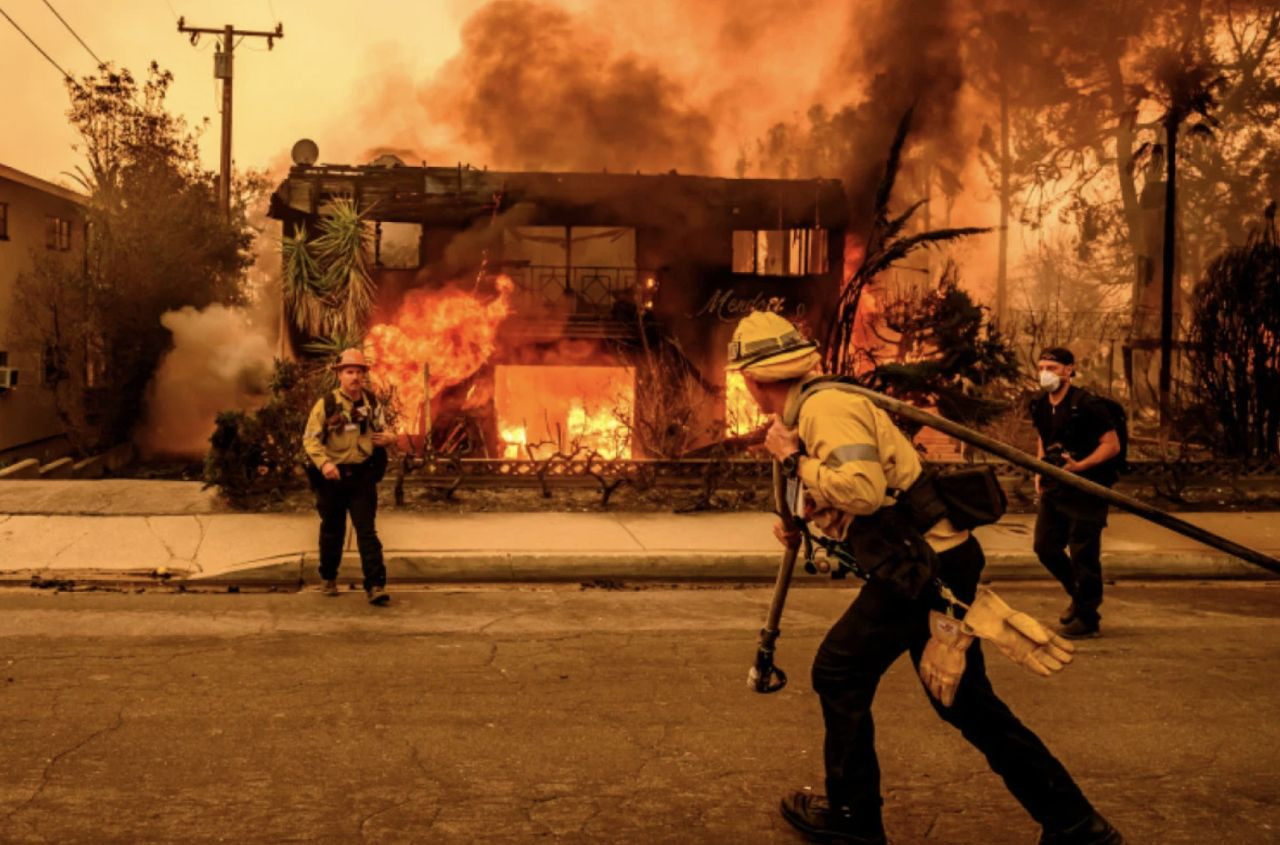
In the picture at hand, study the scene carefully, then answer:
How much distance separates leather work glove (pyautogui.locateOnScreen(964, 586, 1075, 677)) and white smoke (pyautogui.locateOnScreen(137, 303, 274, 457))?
21.3 metres

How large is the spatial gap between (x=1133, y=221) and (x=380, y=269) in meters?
20.8

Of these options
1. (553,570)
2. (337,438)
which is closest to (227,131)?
(553,570)

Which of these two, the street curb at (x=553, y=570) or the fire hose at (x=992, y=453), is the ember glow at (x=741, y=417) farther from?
the fire hose at (x=992, y=453)

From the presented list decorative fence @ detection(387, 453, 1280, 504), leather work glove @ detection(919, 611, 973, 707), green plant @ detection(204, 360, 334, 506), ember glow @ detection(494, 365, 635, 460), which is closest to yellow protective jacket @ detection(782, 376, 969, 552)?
leather work glove @ detection(919, 611, 973, 707)

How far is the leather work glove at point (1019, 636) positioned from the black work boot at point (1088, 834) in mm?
496

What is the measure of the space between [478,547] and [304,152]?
585 inches

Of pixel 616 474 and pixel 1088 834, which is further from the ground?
pixel 616 474

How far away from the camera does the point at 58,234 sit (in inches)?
1008

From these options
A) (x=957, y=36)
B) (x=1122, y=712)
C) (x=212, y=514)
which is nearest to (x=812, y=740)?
(x=1122, y=712)

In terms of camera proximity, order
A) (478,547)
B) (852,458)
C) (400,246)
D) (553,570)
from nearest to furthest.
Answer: (852,458), (553,570), (478,547), (400,246)

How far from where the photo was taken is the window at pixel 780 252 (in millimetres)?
21328

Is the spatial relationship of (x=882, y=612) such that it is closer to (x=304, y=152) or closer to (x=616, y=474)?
(x=616, y=474)

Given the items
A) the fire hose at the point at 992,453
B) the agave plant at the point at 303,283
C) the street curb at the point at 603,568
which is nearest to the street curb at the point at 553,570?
the street curb at the point at 603,568

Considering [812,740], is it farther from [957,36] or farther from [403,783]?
[957,36]
